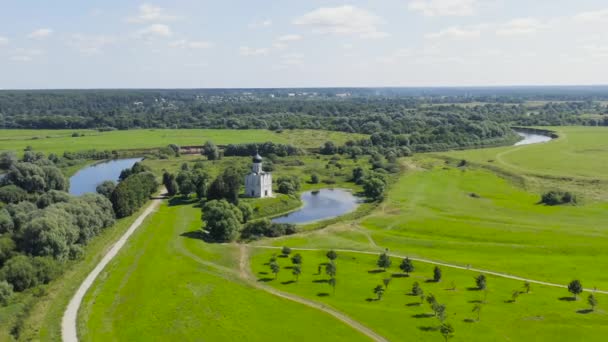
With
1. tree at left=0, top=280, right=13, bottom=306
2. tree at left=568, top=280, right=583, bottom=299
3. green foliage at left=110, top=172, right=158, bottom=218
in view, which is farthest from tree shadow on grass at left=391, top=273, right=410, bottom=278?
green foliage at left=110, top=172, right=158, bottom=218

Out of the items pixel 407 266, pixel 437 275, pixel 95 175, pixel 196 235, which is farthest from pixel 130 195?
pixel 95 175

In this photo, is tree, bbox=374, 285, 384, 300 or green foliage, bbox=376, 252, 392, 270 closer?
tree, bbox=374, 285, 384, 300

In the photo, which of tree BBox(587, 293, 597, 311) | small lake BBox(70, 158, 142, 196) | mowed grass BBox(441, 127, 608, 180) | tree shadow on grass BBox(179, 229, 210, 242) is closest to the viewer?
tree BBox(587, 293, 597, 311)

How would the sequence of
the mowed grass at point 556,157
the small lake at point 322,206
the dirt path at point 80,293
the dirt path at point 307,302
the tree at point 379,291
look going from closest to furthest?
the dirt path at point 80,293, the dirt path at point 307,302, the tree at point 379,291, the small lake at point 322,206, the mowed grass at point 556,157

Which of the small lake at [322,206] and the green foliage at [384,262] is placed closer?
the green foliage at [384,262]

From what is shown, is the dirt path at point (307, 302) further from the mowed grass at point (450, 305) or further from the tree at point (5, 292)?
the tree at point (5, 292)

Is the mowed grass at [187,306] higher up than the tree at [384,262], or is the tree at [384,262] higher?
the tree at [384,262]

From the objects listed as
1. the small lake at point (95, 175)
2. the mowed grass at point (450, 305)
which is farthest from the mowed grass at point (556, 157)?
the small lake at point (95, 175)

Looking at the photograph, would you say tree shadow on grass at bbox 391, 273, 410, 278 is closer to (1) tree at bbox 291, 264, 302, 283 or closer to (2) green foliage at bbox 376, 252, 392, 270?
(2) green foliage at bbox 376, 252, 392, 270
